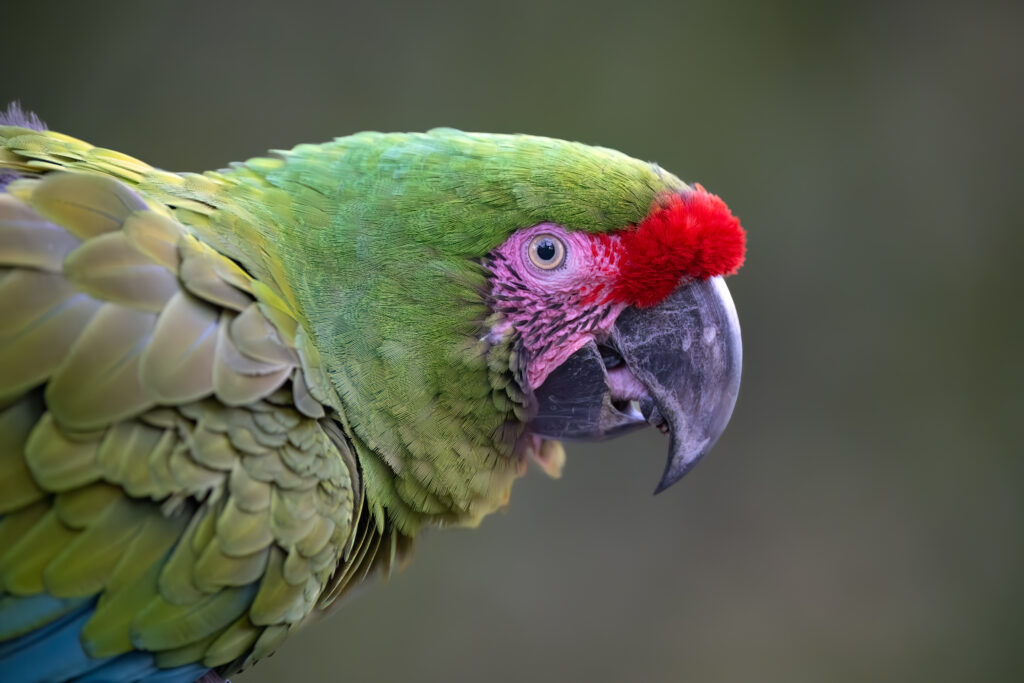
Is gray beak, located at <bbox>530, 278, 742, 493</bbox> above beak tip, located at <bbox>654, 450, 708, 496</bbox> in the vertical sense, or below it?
above

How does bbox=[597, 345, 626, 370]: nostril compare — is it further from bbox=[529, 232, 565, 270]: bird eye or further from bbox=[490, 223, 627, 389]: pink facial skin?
bbox=[529, 232, 565, 270]: bird eye

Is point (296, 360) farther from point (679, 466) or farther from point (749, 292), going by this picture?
point (749, 292)

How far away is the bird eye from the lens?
5.22ft

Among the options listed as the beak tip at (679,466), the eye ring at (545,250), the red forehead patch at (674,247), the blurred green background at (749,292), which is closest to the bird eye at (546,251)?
the eye ring at (545,250)

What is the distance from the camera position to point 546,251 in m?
1.60

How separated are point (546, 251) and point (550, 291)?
0.26 feet

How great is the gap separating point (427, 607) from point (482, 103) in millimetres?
2394

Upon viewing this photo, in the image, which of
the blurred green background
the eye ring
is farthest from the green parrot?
the blurred green background

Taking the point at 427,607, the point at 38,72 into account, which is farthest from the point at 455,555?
the point at 38,72

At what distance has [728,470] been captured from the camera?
13.2 feet

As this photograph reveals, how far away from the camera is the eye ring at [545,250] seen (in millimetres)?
1591

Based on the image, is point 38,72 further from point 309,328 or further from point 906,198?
point 906,198

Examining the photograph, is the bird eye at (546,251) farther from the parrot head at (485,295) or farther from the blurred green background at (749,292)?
the blurred green background at (749,292)

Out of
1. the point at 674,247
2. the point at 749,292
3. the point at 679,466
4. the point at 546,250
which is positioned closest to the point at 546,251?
Result: the point at 546,250
